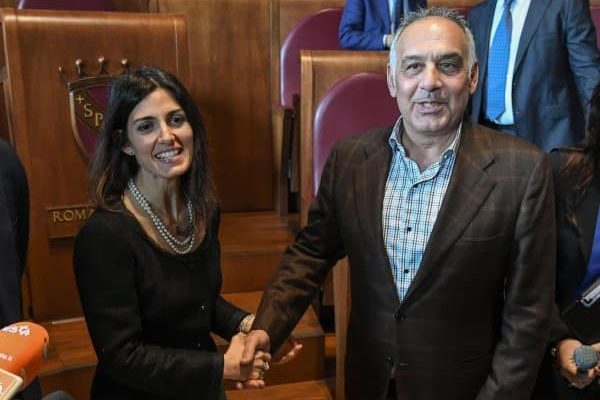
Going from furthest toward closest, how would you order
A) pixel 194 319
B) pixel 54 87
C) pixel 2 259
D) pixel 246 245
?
pixel 246 245, pixel 54 87, pixel 194 319, pixel 2 259

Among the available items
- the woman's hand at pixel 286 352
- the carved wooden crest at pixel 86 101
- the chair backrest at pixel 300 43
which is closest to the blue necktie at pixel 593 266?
the woman's hand at pixel 286 352

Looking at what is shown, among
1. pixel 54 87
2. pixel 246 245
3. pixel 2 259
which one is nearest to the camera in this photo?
pixel 2 259

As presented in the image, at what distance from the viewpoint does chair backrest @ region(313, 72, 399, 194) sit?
3.34 feet

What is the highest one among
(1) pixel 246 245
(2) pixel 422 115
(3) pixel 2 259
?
(2) pixel 422 115

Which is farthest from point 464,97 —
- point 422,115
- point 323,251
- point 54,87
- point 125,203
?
point 54,87

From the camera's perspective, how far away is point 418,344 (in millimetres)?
576

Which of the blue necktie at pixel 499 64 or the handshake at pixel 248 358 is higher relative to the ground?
the blue necktie at pixel 499 64

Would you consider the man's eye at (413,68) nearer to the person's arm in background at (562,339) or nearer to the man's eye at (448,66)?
the man's eye at (448,66)

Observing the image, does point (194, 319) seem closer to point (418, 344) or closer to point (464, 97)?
point (418, 344)

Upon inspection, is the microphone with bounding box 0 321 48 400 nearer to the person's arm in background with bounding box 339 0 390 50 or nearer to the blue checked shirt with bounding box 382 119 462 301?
the blue checked shirt with bounding box 382 119 462 301

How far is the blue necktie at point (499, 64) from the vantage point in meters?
1.11

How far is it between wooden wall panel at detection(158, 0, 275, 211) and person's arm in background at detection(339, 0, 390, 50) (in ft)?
0.89

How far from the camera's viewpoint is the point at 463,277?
549 mm

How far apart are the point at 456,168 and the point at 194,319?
11.4 inches
